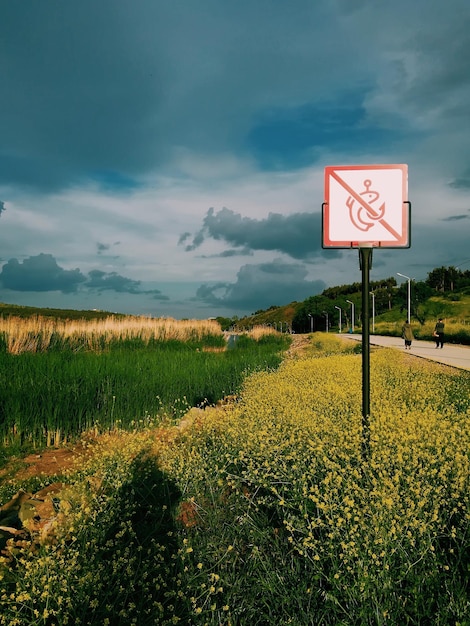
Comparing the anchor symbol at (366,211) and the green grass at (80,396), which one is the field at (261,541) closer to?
the anchor symbol at (366,211)

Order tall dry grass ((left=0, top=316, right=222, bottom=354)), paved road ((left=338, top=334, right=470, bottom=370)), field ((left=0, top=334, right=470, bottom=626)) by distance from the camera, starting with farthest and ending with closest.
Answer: paved road ((left=338, top=334, right=470, bottom=370)) → tall dry grass ((left=0, top=316, right=222, bottom=354)) → field ((left=0, top=334, right=470, bottom=626))

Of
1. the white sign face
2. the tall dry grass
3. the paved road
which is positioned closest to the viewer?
the white sign face

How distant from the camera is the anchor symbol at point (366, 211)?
5.12m

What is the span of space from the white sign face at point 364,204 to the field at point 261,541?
1905 mm

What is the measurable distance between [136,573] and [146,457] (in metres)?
1.84

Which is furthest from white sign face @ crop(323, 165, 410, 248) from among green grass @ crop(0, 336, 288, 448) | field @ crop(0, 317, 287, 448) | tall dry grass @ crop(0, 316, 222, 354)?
tall dry grass @ crop(0, 316, 222, 354)

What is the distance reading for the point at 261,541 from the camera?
12.0ft

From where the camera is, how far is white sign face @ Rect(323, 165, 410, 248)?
5125mm

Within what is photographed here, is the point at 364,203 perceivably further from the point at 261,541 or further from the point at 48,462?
the point at 48,462

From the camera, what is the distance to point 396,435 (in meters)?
4.48

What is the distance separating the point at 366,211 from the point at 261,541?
327 centimetres

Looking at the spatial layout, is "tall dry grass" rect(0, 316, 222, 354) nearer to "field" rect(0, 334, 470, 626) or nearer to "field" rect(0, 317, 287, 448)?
"field" rect(0, 317, 287, 448)

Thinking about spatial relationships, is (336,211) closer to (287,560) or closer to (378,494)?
(378,494)

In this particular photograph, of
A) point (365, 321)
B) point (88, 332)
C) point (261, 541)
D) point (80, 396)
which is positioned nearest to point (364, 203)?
point (365, 321)
